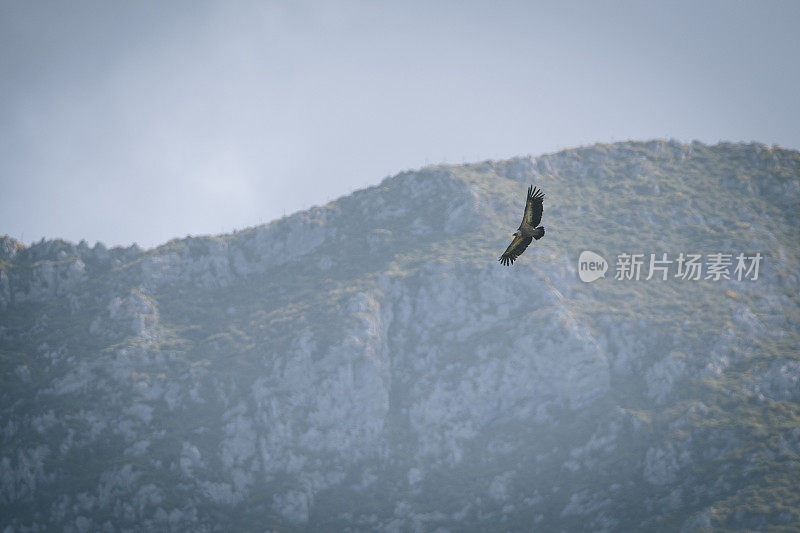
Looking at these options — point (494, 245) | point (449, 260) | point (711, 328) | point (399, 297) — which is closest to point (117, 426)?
point (399, 297)

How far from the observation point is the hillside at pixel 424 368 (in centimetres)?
11025

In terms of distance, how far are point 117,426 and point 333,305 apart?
1754 inches

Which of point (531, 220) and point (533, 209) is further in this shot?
point (531, 220)

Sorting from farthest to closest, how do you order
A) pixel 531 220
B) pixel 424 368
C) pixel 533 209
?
1. pixel 424 368
2. pixel 531 220
3. pixel 533 209

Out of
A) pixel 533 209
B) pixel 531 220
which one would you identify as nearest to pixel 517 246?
pixel 531 220

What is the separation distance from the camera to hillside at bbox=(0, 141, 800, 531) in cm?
11025

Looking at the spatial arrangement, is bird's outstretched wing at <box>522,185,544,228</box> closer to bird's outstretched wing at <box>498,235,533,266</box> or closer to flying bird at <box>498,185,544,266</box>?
flying bird at <box>498,185,544,266</box>

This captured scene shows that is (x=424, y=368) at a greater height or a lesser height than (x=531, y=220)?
lesser

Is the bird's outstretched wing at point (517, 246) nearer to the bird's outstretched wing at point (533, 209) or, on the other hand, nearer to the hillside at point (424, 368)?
the bird's outstretched wing at point (533, 209)

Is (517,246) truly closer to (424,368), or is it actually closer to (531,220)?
(531,220)

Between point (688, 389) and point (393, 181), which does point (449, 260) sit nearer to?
point (393, 181)

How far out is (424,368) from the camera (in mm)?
134250

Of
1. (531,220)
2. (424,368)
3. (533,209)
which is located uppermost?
(533,209)

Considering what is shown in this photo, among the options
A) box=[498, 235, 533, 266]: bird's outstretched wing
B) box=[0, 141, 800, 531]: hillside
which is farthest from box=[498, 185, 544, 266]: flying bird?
box=[0, 141, 800, 531]: hillside
